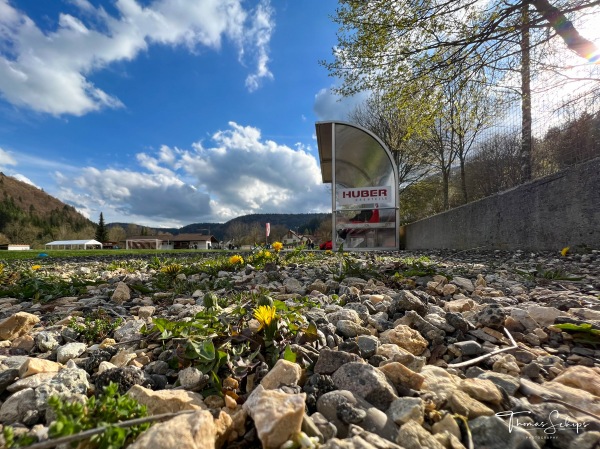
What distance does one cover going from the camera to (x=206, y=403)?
893mm

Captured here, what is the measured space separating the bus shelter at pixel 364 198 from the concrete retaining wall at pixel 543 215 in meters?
3.13

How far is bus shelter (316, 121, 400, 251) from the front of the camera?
9977mm

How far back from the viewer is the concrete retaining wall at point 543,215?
3701 millimetres

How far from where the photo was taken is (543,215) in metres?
4.38

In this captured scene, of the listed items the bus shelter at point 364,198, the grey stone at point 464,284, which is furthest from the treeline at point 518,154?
the grey stone at point 464,284

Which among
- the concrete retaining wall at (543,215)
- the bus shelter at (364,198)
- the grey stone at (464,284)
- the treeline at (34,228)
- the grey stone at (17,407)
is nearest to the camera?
the grey stone at (17,407)

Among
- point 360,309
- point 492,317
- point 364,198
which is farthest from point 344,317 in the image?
point 364,198

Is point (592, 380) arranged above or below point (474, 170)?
below

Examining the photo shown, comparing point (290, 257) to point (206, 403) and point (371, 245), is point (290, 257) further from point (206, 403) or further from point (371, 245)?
point (371, 245)

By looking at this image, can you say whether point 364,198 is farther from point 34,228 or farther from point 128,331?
point 34,228

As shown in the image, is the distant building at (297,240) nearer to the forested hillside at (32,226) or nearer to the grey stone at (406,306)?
the grey stone at (406,306)

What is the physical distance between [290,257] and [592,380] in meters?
3.42

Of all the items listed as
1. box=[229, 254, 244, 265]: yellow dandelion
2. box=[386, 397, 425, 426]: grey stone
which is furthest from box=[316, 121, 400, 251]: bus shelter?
box=[386, 397, 425, 426]: grey stone

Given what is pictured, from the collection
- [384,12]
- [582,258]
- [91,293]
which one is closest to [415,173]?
[384,12]
